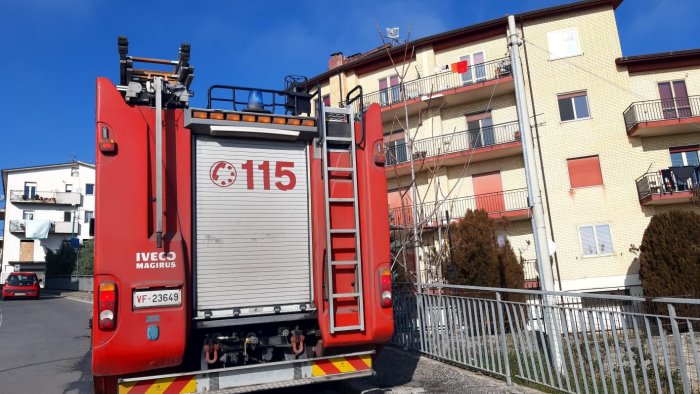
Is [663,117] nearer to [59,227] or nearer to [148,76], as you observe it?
[148,76]

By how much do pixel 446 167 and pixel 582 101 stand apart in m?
6.90

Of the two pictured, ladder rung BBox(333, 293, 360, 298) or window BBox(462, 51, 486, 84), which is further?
window BBox(462, 51, 486, 84)

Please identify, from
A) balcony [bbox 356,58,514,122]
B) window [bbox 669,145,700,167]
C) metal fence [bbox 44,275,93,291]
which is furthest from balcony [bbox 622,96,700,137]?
metal fence [bbox 44,275,93,291]

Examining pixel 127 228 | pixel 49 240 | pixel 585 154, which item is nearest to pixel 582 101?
pixel 585 154

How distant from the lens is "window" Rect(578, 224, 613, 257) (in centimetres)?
2203

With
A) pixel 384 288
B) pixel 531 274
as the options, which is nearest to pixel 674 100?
pixel 531 274

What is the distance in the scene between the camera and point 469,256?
1811 cm

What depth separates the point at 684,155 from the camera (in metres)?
22.6

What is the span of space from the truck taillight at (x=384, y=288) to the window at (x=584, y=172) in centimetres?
1984

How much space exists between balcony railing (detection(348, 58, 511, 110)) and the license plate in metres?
20.1

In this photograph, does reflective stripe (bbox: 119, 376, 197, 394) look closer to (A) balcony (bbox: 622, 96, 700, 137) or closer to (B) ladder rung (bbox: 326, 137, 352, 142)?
(B) ladder rung (bbox: 326, 137, 352, 142)

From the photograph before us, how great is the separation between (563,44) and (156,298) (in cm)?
2379

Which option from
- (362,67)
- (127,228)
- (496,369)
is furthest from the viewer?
(362,67)

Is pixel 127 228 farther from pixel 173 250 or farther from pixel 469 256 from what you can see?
pixel 469 256
